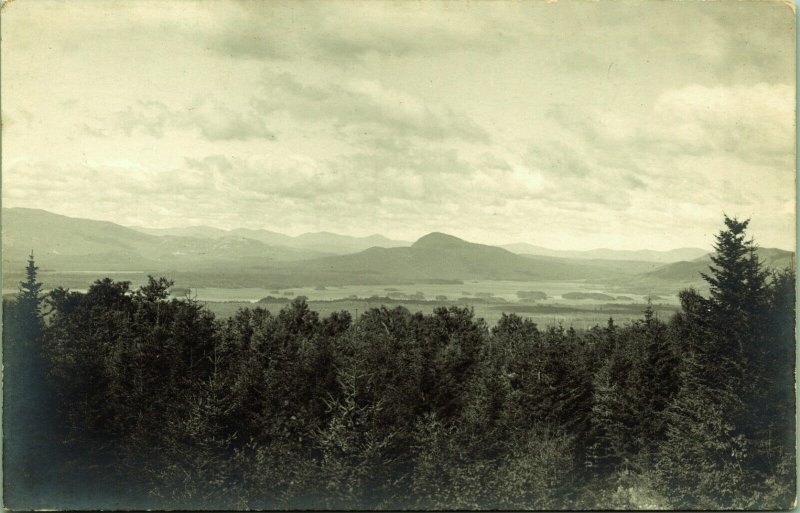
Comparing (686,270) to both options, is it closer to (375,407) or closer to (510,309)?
(510,309)

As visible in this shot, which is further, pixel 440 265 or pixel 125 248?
pixel 440 265

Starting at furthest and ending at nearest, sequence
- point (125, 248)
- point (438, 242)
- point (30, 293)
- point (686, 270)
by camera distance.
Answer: point (438, 242)
point (686, 270)
point (125, 248)
point (30, 293)

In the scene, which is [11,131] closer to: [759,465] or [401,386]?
[401,386]

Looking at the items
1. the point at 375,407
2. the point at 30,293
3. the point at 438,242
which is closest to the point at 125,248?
the point at 30,293

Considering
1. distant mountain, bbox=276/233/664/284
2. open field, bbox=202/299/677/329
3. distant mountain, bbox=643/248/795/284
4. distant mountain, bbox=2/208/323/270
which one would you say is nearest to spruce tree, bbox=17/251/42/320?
distant mountain, bbox=2/208/323/270

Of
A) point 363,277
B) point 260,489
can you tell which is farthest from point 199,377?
point 363,277

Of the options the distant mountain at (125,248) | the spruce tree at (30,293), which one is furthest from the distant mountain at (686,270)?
the spruce tree at (30,293)
